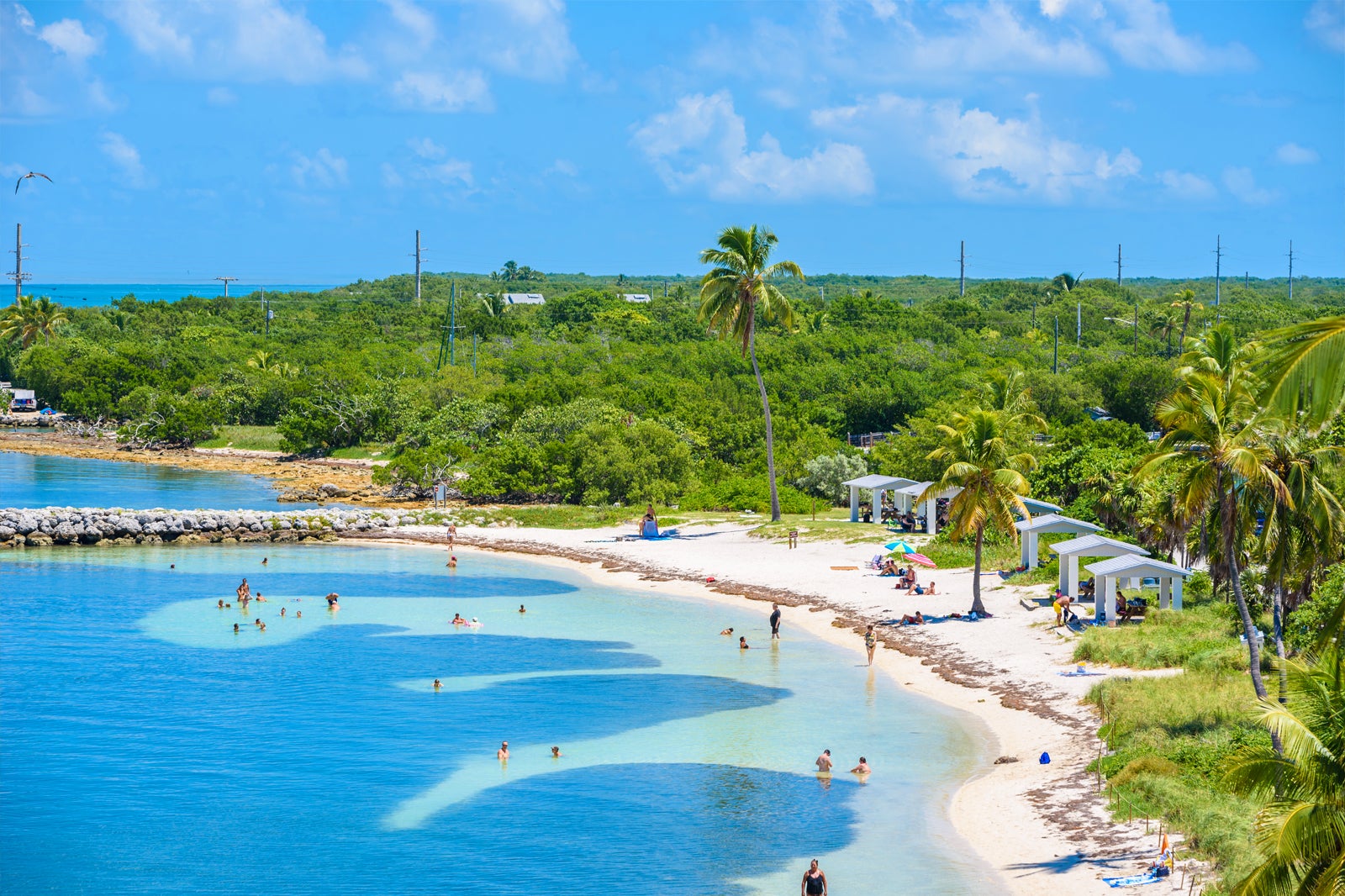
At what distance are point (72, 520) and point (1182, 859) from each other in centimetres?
4644

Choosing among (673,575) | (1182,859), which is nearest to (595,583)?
(673,575)

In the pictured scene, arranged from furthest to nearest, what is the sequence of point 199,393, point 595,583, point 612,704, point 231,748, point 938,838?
1. point 199,393
2. point 595,583
3. point 612,704
4. point 231,748
5. point 938,838

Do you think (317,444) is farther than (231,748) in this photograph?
Yes

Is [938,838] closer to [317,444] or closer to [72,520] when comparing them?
[72,520]

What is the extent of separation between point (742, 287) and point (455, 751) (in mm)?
26121

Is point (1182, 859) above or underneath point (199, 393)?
underneath

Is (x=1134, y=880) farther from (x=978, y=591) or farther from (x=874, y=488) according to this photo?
(x=874, y=488)

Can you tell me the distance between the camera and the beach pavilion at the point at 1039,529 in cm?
3506

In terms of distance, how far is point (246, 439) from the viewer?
8500 cm

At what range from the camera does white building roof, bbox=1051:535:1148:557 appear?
1236 inches

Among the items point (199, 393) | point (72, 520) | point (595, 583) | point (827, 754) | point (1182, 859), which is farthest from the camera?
point (199, 393)

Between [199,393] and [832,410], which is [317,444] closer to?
[199,393]

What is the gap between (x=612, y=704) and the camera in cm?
2855

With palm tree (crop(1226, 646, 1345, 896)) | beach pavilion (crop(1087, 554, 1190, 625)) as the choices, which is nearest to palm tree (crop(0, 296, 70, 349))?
beach pavilion (crop(1087, 554, 1190, 625))
